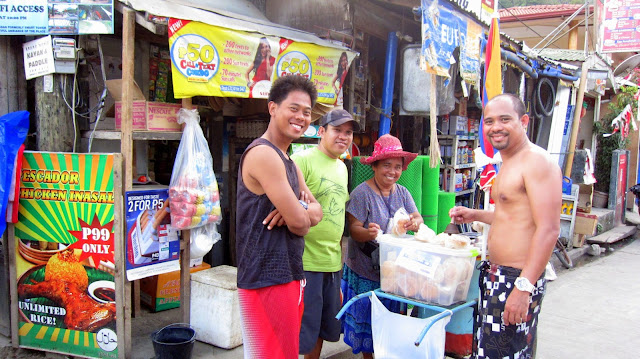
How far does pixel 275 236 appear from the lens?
245 cm

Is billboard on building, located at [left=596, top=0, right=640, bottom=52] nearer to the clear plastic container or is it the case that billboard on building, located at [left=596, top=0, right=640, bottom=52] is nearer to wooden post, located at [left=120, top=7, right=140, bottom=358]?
the clear plastic container

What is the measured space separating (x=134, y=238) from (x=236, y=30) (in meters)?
1.94

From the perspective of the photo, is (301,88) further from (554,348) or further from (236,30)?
(554,348)

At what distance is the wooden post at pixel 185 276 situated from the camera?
4.08 metres

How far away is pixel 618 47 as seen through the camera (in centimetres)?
1181

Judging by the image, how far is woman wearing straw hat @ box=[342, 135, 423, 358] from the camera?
11.7ft

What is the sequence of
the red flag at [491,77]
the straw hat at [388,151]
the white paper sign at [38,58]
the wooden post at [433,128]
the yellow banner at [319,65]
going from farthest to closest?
the wooden post at [433,128], the red flag at [491,77], the yellow banner at [319,65], the white paper sign at [38,58], the straw hat at [388,151]

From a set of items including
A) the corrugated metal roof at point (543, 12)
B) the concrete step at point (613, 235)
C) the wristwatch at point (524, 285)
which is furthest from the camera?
the corrugated metal roof at point (543, 12)

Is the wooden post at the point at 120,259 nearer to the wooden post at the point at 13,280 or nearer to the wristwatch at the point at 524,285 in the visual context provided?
the wooden post at the point at 13,280

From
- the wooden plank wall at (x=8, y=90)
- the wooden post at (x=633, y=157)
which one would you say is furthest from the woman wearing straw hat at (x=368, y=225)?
the wooden post at (x=633, y=157)

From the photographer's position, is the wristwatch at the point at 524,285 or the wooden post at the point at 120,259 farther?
the wooden post at the point at 120,259

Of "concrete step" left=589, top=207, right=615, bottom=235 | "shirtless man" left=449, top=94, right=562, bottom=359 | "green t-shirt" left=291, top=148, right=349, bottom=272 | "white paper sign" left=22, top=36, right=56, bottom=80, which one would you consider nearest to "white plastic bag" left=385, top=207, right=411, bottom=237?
"green t-shirt" left=291, top=148, right=349, bottom=272

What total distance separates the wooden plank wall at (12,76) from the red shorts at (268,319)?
9.28 ft

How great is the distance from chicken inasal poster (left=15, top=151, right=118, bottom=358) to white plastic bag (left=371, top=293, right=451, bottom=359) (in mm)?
2098
